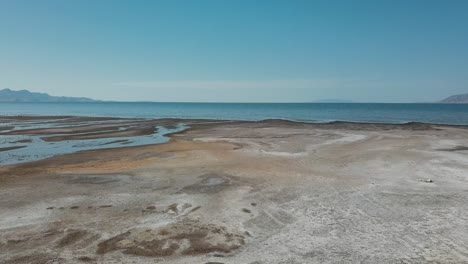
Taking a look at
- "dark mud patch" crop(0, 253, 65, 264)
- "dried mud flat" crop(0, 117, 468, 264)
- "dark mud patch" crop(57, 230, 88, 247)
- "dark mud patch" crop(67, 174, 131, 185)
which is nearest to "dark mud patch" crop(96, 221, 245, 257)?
"dried mud flat" crop(0, 117, 468, 264)

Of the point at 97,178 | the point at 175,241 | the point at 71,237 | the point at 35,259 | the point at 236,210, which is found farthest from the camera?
the point at 97,178

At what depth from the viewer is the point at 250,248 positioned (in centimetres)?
1007

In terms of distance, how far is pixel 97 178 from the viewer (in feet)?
60.7

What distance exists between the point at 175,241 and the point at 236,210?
3351mm

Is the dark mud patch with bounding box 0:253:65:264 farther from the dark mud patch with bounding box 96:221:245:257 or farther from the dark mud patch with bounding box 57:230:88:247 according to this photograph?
the dark mud patch with bounding box 96:221:245:257

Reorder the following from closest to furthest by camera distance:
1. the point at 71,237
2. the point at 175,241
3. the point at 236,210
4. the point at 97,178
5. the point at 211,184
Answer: the point at 175,241 < the point at 71,237 < the point at 236,210 < the point at 211,184 < the point at 97,178

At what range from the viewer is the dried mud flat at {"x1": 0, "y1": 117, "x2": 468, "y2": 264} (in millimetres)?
9805

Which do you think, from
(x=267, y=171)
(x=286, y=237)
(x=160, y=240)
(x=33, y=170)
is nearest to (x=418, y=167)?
(x=267, y=171)

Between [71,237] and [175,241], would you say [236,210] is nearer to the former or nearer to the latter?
[175,241]

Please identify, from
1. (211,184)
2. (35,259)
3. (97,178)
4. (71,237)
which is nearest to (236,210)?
(211,184)

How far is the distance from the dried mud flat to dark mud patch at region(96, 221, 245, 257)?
3cm

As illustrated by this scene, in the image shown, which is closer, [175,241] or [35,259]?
[35,259]

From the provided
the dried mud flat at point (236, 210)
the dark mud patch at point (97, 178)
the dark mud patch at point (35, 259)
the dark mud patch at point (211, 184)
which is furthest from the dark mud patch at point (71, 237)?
the dark mud patch at point (97, 178)

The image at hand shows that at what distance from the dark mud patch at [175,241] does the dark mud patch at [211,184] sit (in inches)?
176
